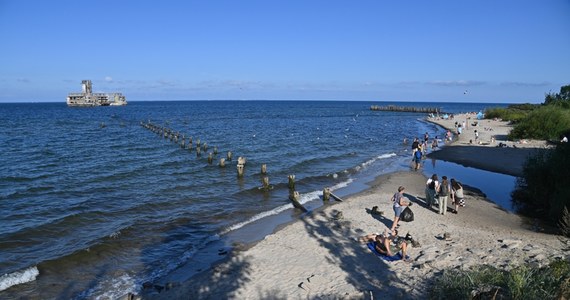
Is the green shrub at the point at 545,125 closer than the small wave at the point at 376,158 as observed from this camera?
No

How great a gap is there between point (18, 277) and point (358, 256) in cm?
1043

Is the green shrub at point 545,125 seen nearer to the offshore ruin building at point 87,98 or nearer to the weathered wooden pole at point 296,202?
the weathered wooden pole at point 296,202

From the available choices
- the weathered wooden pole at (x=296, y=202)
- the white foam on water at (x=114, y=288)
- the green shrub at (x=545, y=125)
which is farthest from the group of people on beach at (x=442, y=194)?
the green shrub at (x=545, y=125)

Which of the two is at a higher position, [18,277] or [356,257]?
[356,257]

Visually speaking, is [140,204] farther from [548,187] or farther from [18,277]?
[548,187]

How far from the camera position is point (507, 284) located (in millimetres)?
8031

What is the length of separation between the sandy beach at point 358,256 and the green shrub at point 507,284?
739mm

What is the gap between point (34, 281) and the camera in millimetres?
11266

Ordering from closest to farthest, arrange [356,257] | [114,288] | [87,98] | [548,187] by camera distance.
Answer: [114,288], [356,257], [548,187], [87,98]

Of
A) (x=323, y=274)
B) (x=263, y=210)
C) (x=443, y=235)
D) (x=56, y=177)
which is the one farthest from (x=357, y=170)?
(x=56, y=177)

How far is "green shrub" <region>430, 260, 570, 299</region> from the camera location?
7.36m

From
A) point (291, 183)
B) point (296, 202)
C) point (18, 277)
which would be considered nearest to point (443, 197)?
point (296, 202)

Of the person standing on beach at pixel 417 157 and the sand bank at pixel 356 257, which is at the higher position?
the person standing on beach at pixel 417 157

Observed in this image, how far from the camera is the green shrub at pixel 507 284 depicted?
290 inches
